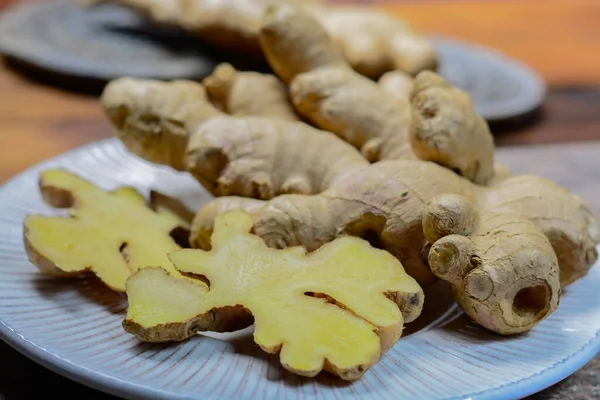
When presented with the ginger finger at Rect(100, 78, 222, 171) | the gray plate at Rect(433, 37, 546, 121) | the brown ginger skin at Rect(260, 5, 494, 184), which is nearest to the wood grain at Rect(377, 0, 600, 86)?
the gray plate at Rect(433, 37, 546, 121)

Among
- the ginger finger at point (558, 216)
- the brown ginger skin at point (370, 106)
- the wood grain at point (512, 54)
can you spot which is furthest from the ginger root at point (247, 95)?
the wood grain at point (512, 54)

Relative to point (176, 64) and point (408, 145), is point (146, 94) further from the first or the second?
point (176, 64)

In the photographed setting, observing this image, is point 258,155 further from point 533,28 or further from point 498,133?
point 533,28

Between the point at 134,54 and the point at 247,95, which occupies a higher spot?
the point at 247,95

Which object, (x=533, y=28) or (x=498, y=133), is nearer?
(x=498, y=133)

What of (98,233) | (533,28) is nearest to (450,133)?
(98,233)

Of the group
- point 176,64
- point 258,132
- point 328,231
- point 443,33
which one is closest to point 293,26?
point 258,132

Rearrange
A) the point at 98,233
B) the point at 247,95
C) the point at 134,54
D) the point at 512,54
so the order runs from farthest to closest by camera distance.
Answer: the point at 512,54 < the point at 134,54 < the point at 247,95 < the point at 98,233
